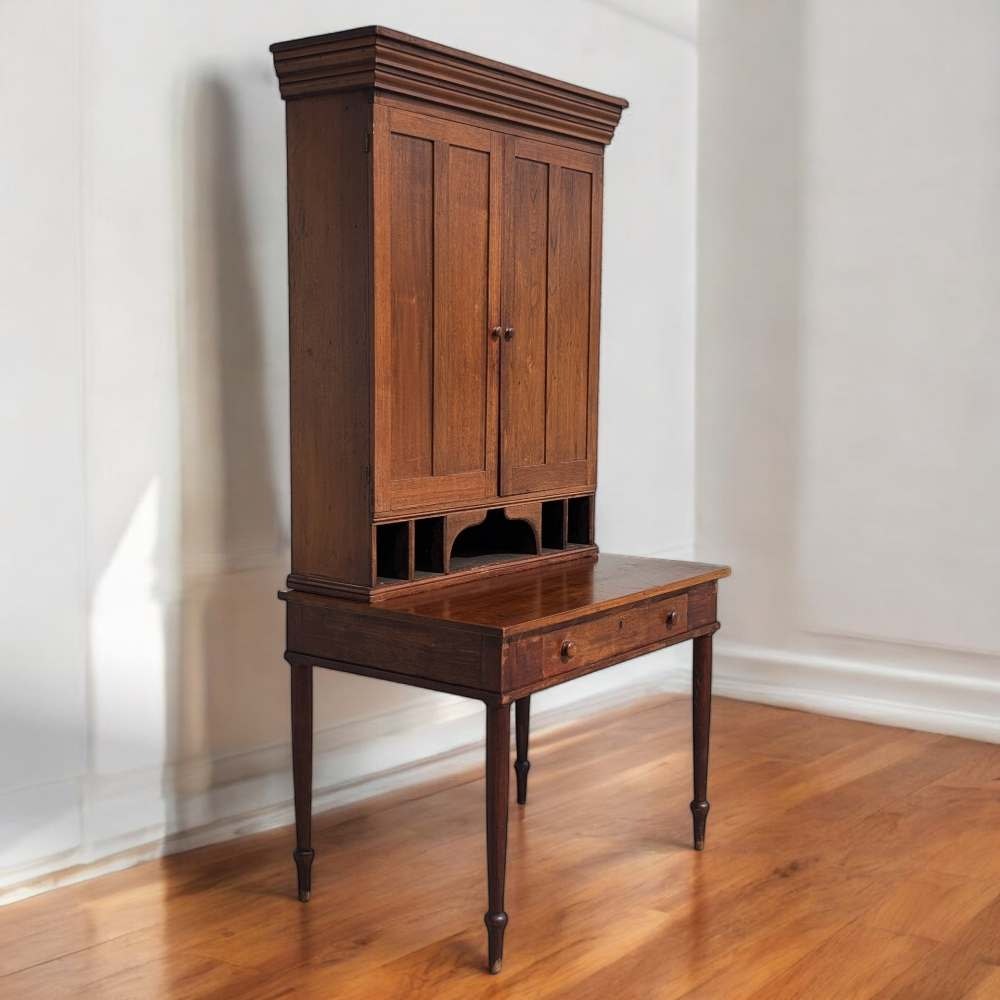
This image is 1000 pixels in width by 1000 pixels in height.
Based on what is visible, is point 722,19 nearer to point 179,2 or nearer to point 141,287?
point 179,2

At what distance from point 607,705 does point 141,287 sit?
8.71 ft

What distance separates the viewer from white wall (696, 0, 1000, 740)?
505cm

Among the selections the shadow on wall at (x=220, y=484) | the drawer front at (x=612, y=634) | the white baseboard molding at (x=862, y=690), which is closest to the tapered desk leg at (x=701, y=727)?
the drawer front at (x=612, y=634)

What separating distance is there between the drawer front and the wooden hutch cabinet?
0.39 m

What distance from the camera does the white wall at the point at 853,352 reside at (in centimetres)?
505

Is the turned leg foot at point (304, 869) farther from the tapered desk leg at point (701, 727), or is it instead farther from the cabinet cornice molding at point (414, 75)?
the cabinet cornice molding at point (414, 75)

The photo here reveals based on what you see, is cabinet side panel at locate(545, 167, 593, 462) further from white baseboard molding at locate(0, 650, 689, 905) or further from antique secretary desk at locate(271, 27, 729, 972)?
white baseboard molding at locate(0, 650, 689, 905)

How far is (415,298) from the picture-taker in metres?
3.38

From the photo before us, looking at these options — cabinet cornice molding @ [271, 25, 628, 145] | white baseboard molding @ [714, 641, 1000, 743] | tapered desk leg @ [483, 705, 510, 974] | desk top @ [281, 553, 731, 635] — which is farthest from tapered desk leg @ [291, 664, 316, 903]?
white baseboard molding @ [714, 641, 1000, 743]

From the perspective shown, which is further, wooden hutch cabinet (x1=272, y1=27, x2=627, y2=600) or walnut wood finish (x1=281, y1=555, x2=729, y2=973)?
wooden hutch cabinet (x1=272, y1=27, x2=627, y2=600)

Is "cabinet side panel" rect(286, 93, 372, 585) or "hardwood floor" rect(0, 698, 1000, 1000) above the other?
"cabinet side panel" rect(286, 93, 372, 585)

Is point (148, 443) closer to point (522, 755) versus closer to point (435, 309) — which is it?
point (435, 309)

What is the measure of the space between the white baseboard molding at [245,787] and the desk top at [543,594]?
69 centimetres

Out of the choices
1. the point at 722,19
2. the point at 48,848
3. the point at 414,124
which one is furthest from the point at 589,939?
the point at 722,19
